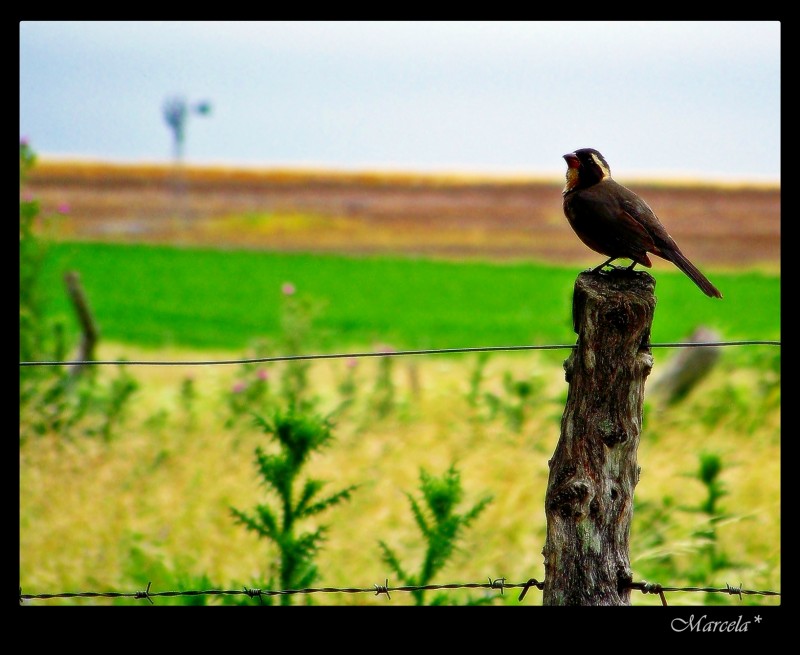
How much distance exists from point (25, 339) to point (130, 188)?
29.0m

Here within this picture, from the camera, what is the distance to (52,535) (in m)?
4.97

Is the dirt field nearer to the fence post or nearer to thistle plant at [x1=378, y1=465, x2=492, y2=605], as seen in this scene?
thistle plant at [x1=378, y1=465, x2=492, y2=605]

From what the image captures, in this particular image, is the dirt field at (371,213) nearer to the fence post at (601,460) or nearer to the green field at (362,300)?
the green field at (362,300)

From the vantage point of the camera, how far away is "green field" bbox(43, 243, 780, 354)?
1161 centimetres

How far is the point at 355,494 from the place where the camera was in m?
5.51

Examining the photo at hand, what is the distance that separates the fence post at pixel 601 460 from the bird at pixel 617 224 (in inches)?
23.0

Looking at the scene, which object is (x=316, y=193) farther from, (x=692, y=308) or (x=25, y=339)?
(x=25, y=339)

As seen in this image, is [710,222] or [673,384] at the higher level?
[710,222]

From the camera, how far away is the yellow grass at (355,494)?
15.5ft

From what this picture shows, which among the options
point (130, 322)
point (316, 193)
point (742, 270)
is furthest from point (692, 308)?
point (316, 193)

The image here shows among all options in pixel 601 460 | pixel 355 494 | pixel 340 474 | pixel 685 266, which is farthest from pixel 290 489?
pixel 340 474

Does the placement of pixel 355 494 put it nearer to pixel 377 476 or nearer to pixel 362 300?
pixel 377 476

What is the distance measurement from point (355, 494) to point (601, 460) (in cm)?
337

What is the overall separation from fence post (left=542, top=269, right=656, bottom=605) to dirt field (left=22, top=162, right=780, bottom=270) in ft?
57.6
